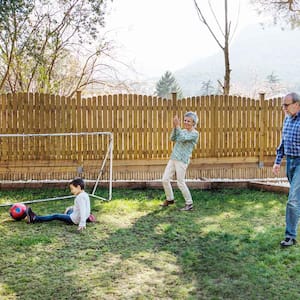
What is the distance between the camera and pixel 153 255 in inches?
175

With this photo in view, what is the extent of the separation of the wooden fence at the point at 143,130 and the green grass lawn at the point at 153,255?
217cm

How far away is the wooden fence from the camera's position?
8.77 meters

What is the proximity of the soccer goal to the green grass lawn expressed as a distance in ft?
6.40

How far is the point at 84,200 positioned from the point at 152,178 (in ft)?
11.9

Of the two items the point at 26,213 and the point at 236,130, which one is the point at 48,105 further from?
the point at 236,130

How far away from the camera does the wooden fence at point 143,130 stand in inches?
345

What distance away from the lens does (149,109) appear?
8.99 meters

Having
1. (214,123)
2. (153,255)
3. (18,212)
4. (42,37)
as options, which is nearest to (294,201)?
(153,255)

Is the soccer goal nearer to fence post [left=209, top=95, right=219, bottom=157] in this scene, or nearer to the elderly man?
fence post [left=209, top=95, right=219, bottom=157]

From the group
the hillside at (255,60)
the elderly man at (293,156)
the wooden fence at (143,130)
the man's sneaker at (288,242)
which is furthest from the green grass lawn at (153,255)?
the hillside at (255,60)

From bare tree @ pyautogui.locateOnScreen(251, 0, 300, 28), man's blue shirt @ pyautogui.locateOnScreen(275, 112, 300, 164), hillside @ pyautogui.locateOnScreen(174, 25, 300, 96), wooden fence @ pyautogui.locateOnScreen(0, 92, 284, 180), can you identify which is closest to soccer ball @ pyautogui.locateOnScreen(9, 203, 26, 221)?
wooden fence @ pyautogui.locateOnScreen(0, 92, 284, 180)

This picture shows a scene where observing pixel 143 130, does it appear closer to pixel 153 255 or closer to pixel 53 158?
pixel 53 158

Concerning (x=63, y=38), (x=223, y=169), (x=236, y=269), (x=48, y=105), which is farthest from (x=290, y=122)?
(x=63, y=38)

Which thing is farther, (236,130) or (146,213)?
(236,130)
